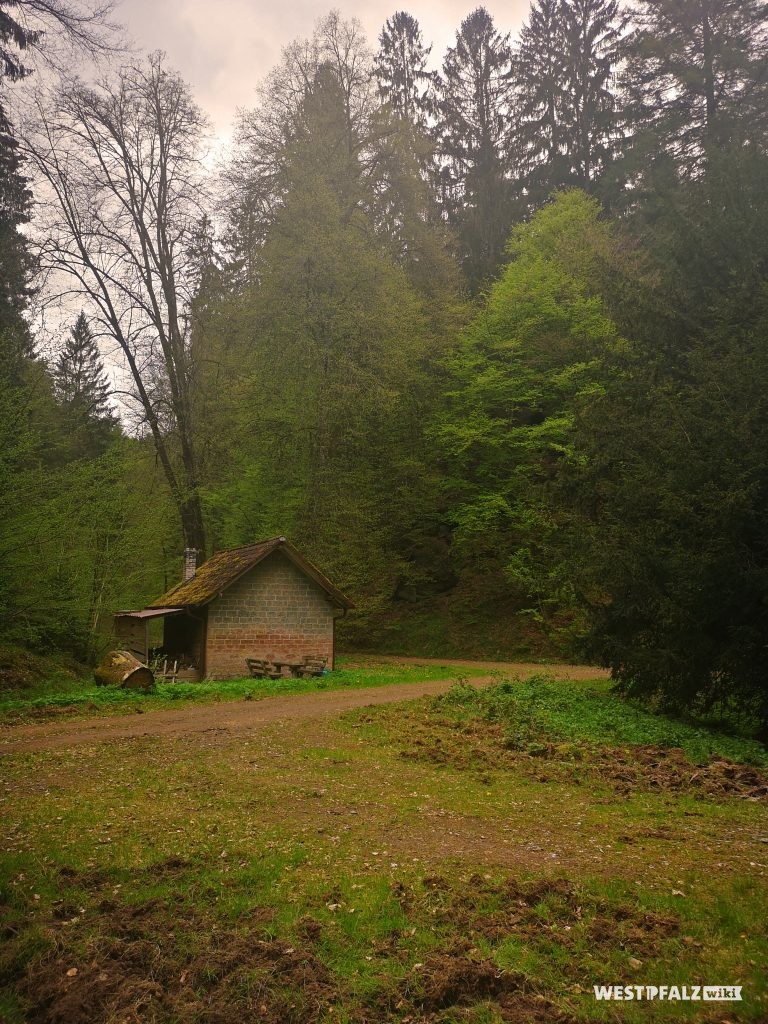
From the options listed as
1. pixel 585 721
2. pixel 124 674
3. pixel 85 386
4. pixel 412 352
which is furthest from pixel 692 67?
pixel 85 386

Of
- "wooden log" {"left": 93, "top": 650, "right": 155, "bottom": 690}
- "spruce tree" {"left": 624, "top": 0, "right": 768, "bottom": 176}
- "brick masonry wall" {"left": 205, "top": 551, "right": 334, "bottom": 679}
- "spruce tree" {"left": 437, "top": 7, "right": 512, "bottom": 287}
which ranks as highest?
"spruce tree" {"left": 437, "top": 7, "right": 512, "bottom": 287}

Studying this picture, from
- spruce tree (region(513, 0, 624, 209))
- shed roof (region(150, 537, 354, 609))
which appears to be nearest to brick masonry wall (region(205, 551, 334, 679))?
shed roof (region(150, 537, 354, 609))

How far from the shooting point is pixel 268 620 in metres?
21.3

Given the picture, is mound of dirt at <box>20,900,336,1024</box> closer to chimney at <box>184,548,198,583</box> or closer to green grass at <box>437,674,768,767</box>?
green grass at <box>437,674,768,767</box>

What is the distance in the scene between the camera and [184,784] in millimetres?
8508

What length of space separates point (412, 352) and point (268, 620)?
12.4 metres

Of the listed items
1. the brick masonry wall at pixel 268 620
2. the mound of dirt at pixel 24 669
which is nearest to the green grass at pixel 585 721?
the brick masonry wall at pixel 268 620

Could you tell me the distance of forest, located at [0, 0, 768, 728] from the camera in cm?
1491

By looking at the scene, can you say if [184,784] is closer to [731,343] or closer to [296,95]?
[731,343]

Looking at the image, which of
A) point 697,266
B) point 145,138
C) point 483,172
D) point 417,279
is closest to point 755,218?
point 697,266

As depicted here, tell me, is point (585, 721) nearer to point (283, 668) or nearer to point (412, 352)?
point (283, 668)

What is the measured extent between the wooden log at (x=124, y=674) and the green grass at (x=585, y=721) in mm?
6723

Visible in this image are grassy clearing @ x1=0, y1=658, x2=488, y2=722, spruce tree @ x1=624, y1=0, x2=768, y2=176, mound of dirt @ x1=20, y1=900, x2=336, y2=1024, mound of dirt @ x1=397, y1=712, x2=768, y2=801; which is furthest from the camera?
spruce tree @ x1=624, y1=0, x2=768, y2=176

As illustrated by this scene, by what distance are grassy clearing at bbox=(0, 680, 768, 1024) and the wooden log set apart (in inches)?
281
